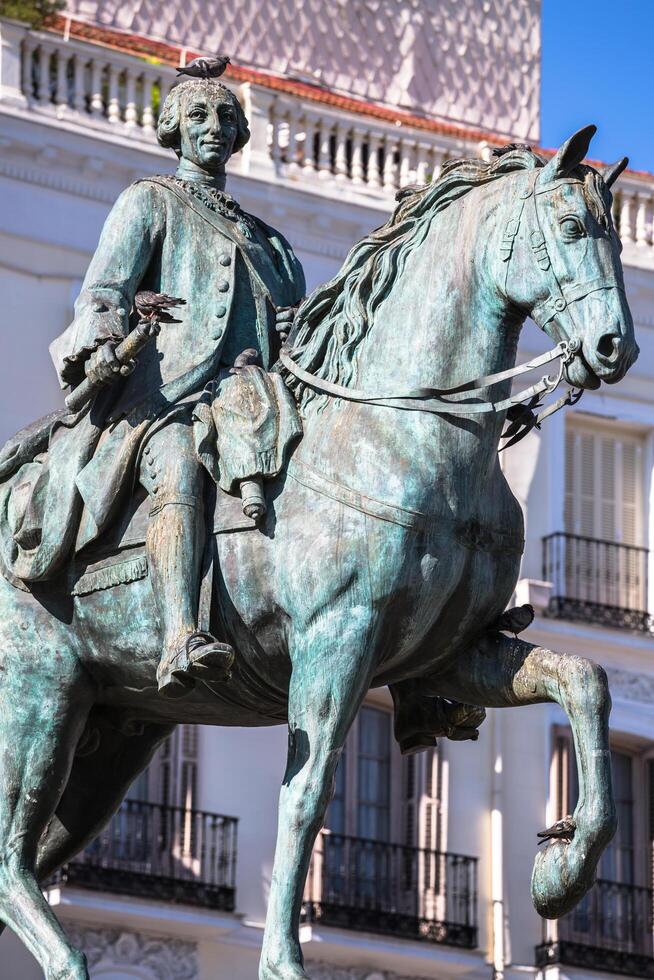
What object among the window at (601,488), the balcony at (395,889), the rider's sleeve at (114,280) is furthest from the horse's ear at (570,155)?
the window at (601,488)

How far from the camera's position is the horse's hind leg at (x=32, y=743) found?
8.25 m

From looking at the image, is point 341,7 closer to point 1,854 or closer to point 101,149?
point 101,149

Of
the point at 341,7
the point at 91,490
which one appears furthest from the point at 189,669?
the point at 341,7

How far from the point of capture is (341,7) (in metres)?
29.4

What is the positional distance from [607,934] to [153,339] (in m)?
17.4

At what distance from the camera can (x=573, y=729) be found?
776 cm

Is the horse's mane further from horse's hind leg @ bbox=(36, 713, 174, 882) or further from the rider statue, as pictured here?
horse's hind leg @ bbox=(36, 713, 174, 882)

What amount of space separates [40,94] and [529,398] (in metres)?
16.2

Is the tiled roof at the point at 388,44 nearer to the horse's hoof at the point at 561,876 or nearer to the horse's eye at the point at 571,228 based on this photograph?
the horse's eye at the point at 571,228

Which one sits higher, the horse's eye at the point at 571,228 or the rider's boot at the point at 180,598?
the horse's eye at the point at 571,228

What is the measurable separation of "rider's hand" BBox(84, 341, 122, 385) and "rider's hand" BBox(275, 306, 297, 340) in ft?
2.36

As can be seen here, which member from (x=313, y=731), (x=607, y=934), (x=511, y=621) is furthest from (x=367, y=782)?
(x=313, y=731)

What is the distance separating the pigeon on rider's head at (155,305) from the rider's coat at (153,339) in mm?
129

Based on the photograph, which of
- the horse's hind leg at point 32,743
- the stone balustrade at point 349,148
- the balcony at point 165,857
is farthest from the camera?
the stone balustrade at point 349,148
